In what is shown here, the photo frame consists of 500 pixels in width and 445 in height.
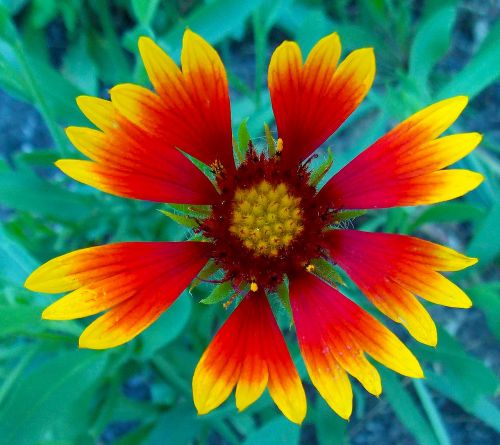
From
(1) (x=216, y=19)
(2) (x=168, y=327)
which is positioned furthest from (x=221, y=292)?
(1) (x=216, y=19)

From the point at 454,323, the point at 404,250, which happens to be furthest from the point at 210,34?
the point at 454,323

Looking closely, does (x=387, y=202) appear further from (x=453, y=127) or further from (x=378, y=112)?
(x=378, y=112)

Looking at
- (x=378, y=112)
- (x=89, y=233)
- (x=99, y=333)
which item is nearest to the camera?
(x=99, y=333)

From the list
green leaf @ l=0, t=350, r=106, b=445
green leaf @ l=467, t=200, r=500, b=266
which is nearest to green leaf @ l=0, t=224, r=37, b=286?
green leaf @ l=0, t=350, r=106, b=445

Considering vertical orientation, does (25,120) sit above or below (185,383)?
above

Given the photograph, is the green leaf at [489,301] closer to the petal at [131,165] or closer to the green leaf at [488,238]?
the green leaf at [488,238]

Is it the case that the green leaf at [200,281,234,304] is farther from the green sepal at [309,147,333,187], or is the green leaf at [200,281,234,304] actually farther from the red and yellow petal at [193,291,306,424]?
the green sepal at [309,147,333,187]

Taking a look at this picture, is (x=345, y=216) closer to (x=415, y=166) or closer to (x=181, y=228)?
(x=415, y=166)
